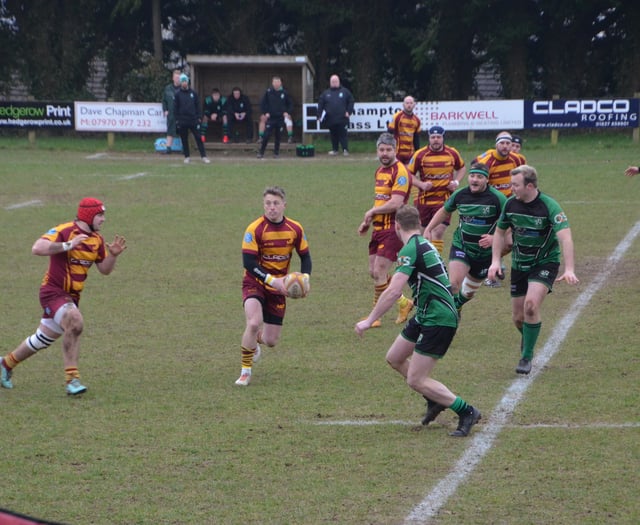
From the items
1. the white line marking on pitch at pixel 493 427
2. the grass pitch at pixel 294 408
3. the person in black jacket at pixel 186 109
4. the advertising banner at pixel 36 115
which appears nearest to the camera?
the white line marking on pitch at pixel 493 427

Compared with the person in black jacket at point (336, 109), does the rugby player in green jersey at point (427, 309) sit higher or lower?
lower

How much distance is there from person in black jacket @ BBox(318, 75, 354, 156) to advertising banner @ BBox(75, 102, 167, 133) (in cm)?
550

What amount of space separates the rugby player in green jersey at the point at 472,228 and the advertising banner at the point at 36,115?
23.8m

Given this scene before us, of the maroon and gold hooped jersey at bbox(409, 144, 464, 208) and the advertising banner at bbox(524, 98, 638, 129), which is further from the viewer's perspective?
the advertising banner at bbox(524, 98, 638, 129)

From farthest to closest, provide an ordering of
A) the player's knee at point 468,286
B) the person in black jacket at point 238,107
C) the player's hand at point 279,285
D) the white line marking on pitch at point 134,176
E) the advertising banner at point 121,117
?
1. the advertising banner at point 121,117
2. the person in black jacket at point 238,107
3. the white line marking on pitch at point 134,176
4. the player's knee at point 468,286
5. the player's hand at point 279,285

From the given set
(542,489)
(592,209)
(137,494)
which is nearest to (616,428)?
(542,489)

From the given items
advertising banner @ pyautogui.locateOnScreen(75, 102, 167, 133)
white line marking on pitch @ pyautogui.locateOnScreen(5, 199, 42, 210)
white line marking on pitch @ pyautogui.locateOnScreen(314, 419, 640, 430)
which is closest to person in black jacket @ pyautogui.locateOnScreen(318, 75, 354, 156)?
advertising banner @ pyautogui.locateOnScreen(75, 102, 167, 133)

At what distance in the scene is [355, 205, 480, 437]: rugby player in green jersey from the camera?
813cm

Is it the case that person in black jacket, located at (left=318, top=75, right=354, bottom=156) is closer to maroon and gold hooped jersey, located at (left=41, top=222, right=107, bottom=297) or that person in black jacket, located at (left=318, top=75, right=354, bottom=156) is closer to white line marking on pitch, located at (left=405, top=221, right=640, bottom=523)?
white line marking on pitch, located at (left=405, top=221, right=640, bottom=523)

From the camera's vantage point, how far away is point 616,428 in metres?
8.27

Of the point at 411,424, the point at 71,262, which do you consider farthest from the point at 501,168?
the point at 71,262

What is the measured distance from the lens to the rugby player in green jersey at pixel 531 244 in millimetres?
9914

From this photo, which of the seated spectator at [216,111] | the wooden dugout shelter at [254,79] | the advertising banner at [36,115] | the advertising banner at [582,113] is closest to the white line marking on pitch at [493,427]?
the advertising banner at [582,113]

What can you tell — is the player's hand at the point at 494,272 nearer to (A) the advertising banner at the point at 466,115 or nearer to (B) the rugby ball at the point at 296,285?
(B) the rugby ball at the point at 296,285
